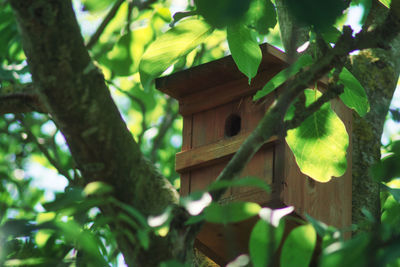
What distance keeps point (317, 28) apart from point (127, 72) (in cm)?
277

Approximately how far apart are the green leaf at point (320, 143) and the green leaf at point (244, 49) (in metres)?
0.20

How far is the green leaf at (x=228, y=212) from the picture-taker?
1.31 meters

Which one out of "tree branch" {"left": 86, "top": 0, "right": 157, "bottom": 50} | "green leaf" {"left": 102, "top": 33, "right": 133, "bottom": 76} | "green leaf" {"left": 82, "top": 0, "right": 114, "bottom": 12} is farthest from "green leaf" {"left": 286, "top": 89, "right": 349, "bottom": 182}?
"tree branch" {"left": 86, "top": 0, "right": 157, "bottom": 50}

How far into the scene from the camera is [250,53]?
2039 mm

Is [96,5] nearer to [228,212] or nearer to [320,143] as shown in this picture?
[320,143]

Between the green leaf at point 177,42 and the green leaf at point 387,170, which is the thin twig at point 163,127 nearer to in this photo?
the green leaf at point 177,42

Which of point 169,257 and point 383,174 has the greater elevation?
point 383,174

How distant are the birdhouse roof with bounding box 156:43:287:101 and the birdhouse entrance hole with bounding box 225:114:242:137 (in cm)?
15

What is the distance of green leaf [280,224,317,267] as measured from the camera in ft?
4.57

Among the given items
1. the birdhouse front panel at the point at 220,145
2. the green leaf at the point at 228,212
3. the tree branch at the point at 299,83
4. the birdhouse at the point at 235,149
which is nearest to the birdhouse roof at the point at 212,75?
the birdhouse at the point at 235,149

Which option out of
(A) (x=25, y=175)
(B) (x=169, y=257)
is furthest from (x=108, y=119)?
(A) (x=25, y=175)

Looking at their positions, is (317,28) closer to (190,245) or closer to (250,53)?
(190,245)

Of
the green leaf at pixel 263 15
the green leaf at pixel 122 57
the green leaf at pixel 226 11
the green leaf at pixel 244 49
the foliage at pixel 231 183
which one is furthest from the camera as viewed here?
the green leaf at pixel 122 57

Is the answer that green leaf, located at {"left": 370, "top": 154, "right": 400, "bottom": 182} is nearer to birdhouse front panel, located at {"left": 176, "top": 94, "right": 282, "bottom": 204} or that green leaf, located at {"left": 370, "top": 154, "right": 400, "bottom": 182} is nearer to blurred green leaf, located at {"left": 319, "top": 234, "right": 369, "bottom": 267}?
blurred green leaf, located at {"left": 319, "top": 234, "right": 369, "bottom": 267}
